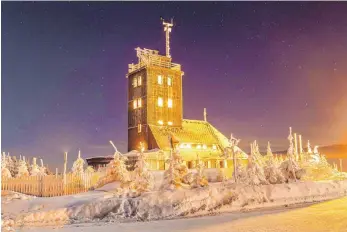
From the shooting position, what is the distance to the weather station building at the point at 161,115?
4338 centimetres

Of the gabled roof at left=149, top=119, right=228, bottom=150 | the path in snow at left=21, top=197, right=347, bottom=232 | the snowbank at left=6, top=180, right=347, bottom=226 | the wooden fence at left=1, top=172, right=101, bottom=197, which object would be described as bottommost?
the path in snow at left=21, top=197, right=347, bottom=232

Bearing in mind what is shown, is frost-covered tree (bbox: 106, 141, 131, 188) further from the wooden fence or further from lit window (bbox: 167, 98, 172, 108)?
lit window (bbox: 167, 98, 172, 108)

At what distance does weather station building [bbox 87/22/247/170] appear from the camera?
43.4 metres

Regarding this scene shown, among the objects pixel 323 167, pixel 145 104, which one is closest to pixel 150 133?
pixel 145 104

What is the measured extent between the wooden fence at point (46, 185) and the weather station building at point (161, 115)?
16007 mm

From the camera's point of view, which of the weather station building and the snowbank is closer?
the snowbank

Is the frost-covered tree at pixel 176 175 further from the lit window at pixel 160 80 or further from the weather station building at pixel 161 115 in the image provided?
the lit window at pixel 160 80

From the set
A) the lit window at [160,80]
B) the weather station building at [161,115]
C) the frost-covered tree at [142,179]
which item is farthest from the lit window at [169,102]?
the frost-covered tree at [142,179]

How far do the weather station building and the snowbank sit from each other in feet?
69.5

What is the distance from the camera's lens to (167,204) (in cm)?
1698

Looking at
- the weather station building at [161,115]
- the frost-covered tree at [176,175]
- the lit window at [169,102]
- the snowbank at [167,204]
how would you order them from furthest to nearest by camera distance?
the lit window at [169,102]
the weather station building at [161,115]
the frost-covered tree at [176,175]
the snowbank at [167,204]

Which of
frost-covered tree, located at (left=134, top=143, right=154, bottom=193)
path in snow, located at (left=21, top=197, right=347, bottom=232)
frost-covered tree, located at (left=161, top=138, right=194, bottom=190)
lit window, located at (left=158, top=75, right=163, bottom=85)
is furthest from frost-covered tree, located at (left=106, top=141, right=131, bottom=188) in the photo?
lit window, located at (left=158, top=75, right=163, bottom=85)

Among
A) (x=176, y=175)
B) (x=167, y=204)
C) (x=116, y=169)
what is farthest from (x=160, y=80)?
(x=167, y=204)

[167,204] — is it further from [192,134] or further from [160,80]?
[160,80]
